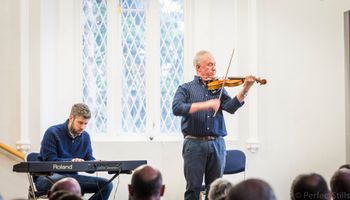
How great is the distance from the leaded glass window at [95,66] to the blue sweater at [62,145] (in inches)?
50.0

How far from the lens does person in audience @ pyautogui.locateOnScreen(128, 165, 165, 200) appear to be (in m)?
2.29

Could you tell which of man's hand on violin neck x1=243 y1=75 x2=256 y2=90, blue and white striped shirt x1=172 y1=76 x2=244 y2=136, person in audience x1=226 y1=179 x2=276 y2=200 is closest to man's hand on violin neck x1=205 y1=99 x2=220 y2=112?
blue and white striped shirt x1=172 y1=76 x2=244 y2=136

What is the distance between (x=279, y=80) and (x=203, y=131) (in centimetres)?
187

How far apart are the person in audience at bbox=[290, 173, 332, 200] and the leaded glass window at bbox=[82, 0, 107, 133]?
384cm

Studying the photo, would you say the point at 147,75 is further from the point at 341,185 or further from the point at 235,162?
the point at 341,185

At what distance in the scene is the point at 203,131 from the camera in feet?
13.3

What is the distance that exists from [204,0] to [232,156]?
1.66 meters

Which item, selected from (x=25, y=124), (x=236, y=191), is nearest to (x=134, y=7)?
(x=25, y=124)

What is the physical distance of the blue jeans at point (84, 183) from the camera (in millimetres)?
4168

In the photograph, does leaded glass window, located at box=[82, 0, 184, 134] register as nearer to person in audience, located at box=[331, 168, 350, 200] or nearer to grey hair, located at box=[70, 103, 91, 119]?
grey hair, located at box=[70, 103, 91, 119]

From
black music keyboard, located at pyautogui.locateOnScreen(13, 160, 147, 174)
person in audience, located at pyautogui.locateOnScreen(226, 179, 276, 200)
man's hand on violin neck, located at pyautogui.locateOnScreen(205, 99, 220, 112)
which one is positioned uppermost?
man's hand on violin neck, located at pyautogui.locateOnScreen(205, 99, 220, 112)

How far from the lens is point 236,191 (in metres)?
1.84

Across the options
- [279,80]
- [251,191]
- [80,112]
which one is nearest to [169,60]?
[279,80]

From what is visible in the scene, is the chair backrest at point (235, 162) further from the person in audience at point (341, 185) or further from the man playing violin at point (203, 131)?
the person in audience at point (341, 185)
